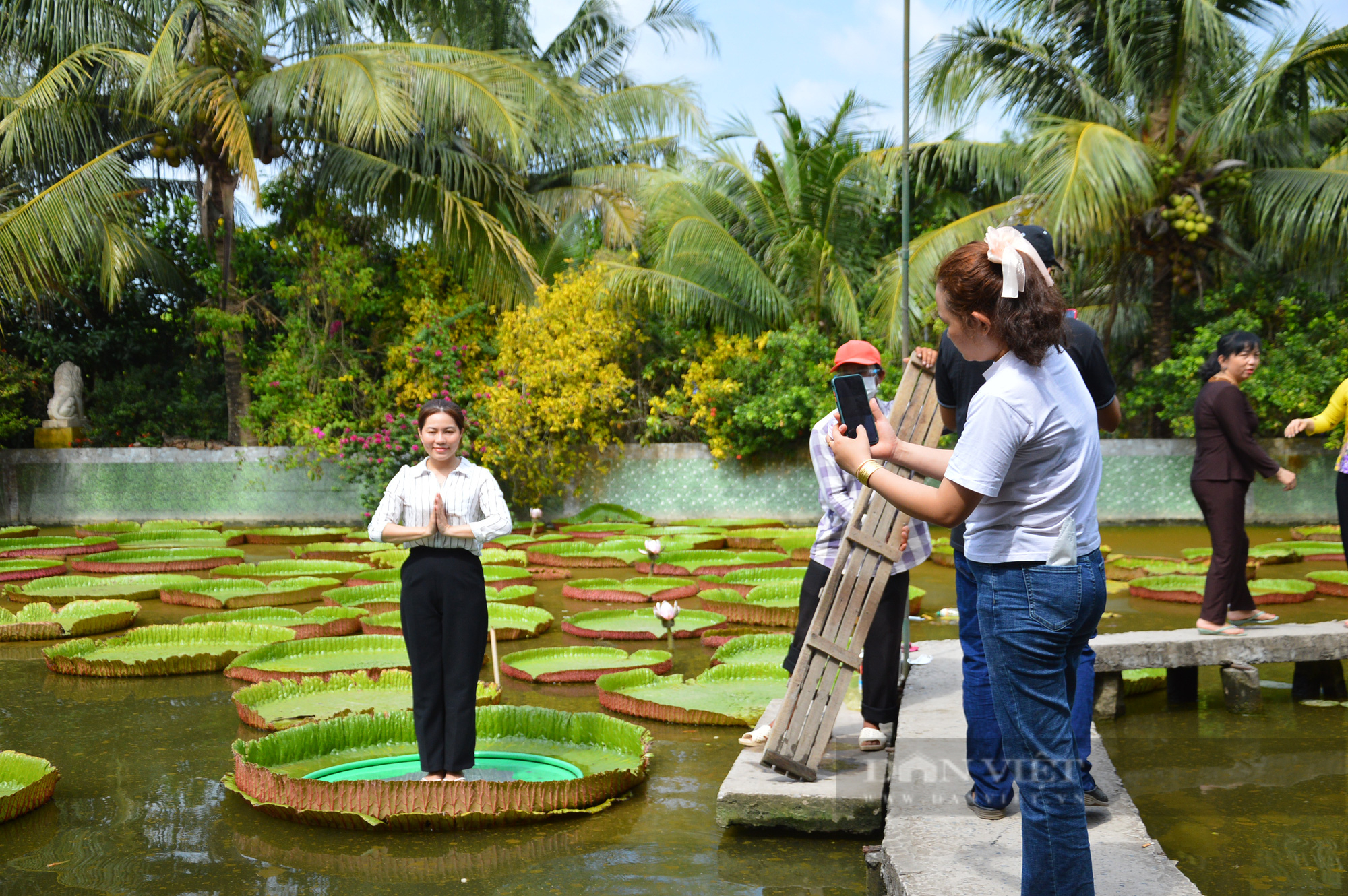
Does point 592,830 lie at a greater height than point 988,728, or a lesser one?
lesser

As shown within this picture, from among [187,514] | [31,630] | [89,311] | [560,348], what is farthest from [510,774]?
[89,311]

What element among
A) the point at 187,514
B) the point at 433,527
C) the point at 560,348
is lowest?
the point at 187,514

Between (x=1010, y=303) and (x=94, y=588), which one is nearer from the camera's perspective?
(x=1010, y=303)

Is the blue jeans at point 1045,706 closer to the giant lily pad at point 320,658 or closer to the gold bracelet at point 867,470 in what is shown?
the gold bracelet at point 867,470

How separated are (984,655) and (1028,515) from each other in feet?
2.67

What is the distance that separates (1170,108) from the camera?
43.5ft

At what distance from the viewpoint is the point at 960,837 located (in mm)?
2695

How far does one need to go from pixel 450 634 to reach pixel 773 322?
12.2 m

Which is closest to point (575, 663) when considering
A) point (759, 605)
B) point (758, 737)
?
point (759, 605)

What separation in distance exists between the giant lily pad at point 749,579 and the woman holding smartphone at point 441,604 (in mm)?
4359

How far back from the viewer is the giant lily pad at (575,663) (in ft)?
17.5

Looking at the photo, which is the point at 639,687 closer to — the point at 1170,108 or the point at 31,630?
the point at 31,630

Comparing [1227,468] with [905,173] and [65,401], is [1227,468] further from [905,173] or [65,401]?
[65,401]

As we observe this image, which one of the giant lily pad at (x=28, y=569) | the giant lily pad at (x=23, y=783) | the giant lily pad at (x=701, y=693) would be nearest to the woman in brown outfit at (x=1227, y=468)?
the giant lily pad at (x=701, y=693)
